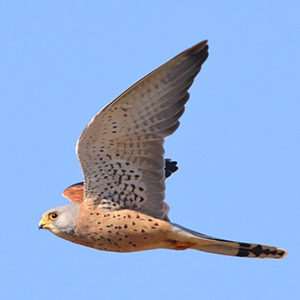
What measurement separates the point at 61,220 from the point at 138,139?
5.29ft

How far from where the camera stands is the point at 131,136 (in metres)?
9.51

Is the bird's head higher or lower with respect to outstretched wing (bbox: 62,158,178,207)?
lower

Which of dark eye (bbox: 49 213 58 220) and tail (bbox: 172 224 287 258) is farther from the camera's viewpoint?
dark eye (bbox: 49 213 58 220)

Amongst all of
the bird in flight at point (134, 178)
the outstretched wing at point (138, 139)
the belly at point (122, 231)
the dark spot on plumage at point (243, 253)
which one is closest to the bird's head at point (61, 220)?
the bird in flight at point (134, 178)

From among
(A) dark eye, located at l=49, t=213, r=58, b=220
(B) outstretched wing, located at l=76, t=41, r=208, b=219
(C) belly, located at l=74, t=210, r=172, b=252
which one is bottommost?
(C) belly, located at l=74, t=210, r=172, b=252

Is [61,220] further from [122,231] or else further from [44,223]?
[122,231]

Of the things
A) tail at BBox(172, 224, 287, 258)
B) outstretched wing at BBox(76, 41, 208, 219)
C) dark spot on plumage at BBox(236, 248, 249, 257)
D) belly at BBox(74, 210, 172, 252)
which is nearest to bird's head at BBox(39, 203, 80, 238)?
belly at BBox(74, 210, 172, 252)

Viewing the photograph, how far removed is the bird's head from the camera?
10.0 m

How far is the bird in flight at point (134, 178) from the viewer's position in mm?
9148

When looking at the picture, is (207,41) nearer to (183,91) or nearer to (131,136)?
(183,91)

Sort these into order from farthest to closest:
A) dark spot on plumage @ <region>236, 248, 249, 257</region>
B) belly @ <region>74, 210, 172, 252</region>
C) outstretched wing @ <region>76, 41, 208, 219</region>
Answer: dark spot on plumage @ <region>236, 248, 249, 257</region>
belly @ <region>74, 210, 172, 252</region>
outstretched wing @ <region>76, 41, 208, 219</region>

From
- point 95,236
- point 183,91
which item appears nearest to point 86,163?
point 95,236

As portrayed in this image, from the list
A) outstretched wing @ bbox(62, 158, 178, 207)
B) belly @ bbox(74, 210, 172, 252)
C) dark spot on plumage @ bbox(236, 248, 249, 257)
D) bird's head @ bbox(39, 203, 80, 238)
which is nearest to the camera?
belly @ bbox(74, 210, 172, 252)

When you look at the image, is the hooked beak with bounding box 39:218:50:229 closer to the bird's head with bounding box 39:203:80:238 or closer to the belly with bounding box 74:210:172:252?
the bird's head with bounding box 39:203:80:238
